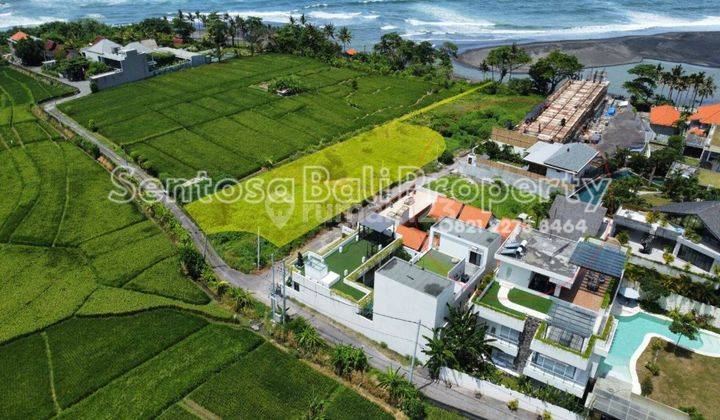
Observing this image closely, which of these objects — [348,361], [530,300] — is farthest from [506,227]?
[348,361]

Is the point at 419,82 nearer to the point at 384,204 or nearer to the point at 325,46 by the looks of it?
the point at 325,46

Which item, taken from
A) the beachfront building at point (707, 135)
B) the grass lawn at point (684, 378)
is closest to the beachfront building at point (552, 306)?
the grass lawn at point (684, 378)

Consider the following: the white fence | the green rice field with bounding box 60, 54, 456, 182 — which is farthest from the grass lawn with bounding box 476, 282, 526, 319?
the green rice field with bounding box 60, 54, 456, 182

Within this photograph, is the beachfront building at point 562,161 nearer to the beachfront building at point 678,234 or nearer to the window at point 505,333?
the beachfront building at point 678,234

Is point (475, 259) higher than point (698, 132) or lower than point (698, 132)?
lower

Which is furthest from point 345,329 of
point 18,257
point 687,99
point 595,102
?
point 687,99

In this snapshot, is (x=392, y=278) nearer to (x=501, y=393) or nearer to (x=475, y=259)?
(x=475, y=259)

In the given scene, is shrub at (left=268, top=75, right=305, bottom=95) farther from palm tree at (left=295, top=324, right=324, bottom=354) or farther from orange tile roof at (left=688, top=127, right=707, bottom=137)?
palm tree at (left=295, top=324, right=324, bottom=354)

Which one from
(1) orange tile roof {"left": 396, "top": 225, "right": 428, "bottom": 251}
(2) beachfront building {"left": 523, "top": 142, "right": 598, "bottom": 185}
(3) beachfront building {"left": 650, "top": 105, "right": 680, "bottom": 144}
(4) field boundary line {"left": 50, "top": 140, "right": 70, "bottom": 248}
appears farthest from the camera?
(3) beachfront building {"left": 650, "top": 105, "right": 680, "bottom": 144}
